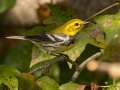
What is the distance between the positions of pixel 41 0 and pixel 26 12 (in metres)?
0.51

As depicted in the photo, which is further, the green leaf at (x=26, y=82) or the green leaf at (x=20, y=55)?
the green leaf at (x=20, y=55)

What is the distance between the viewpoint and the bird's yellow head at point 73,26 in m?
2.00

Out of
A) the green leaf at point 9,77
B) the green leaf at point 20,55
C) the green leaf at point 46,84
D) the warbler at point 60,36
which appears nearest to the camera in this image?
the green leaf at point 9,77

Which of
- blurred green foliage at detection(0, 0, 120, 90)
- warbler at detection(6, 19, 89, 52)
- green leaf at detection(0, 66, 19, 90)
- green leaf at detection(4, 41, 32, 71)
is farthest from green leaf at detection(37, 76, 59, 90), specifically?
green leaf at detection(4, 41, 32, 71)

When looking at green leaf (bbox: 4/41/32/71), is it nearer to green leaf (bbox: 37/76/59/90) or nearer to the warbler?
the warbler

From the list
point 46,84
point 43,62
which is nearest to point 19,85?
point 46,84

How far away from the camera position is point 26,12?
391cm

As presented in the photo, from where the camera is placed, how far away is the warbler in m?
1.96

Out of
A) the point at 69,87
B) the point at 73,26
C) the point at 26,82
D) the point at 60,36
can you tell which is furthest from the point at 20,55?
the point at 26,82

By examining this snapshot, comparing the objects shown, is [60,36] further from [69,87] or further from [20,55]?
[20,55]

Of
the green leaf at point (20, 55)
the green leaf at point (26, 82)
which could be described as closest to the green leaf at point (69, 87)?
the green leaf at point (26, 82)

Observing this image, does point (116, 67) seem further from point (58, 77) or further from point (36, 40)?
point (36, 40)

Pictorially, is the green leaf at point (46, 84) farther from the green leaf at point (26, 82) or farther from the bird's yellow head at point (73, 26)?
the bird's yellow head at point (73, 26)

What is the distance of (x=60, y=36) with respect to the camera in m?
2.09
